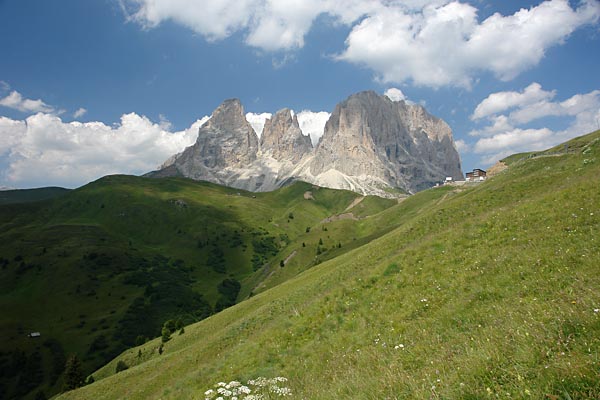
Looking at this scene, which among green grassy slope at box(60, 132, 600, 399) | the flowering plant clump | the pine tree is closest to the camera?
green grassy slope at box(60, 132, 600, 399)

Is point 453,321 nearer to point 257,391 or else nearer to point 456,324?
point 456,324

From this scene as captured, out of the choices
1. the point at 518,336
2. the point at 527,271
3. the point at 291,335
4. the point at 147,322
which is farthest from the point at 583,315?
the point at 147,322

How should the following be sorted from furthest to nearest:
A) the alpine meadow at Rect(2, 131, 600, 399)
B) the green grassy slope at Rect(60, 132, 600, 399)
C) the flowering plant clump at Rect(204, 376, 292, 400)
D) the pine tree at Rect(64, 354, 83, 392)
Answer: the pine tree at Rect(64, 354, 83, 392) → the flowering plant clump at Rect(204, 376, 292, 400) → the alpine meadow at Rect(2, 131, 600, 399) → the green grassy slope at Rect(60, 132, 600, 399)

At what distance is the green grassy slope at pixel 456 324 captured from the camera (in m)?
7.44

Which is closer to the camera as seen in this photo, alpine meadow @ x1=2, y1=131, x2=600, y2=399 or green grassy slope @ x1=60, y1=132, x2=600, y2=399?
green grassy slope @ x1=60, y1=132, x2=600, y2=399

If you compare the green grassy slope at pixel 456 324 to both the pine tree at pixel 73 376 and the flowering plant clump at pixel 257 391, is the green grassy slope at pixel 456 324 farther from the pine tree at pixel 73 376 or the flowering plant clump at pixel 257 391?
the pine tree at pixel 73 376

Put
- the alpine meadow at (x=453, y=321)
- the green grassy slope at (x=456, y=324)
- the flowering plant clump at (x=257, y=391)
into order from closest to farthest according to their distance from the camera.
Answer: the green grassy slope at (x=456, y=324) → the alpine meadow at (x=453, y=321) → the flowering plant clump at (x=257, y=391)

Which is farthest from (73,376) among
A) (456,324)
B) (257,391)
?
(456,324)

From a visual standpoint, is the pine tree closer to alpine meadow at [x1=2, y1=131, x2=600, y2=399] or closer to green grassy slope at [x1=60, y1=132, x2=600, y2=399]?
alpine meadow at [x1=2, y1=131, x2=600, y2=399]

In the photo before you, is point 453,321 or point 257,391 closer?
point 453,321

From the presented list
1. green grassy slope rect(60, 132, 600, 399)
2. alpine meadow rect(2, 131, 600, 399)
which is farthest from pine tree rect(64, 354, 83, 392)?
green grassy slope rect(60, 132, 600, 399)

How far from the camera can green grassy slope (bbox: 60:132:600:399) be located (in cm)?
744

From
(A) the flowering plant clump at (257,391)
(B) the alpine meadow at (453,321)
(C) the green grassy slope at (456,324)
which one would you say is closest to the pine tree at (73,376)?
(B) the alpine meadow at (453,321)

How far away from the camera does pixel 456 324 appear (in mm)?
13734
